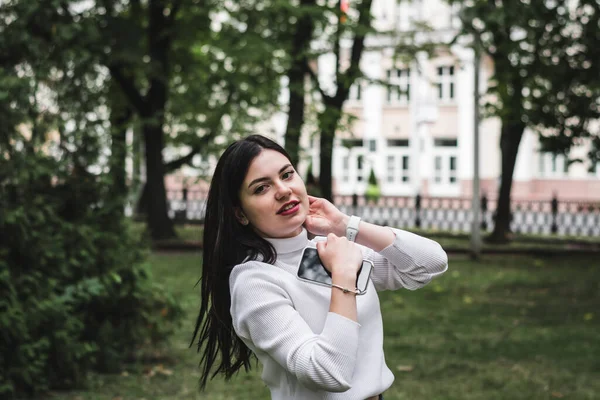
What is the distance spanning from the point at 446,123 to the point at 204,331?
144 ft

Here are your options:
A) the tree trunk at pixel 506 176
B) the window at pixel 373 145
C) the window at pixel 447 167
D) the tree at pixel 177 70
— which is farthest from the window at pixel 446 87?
the tree at pixel 177 70

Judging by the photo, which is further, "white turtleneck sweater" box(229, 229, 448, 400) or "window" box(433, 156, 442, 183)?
"window" box(433, 156, 442, 183)

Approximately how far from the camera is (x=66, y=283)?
22.0ft

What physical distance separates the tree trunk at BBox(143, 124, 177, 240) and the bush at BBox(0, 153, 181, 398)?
1254 cm

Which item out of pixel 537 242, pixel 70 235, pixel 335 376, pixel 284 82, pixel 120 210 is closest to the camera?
pixel 335 376

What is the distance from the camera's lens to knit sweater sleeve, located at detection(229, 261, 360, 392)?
217cm

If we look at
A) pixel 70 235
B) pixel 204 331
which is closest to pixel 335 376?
pixel 204 331

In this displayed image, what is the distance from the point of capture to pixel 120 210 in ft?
24.0

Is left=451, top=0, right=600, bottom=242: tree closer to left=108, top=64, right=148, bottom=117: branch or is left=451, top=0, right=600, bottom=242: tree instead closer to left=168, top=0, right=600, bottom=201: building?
left=108, top=64, right=148, bottom=117: branch

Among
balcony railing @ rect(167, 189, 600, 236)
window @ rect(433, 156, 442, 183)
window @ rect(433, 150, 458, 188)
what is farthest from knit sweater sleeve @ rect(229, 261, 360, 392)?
window @ rect(433, 156, 442, 183)

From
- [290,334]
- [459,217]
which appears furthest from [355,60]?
[290,334]

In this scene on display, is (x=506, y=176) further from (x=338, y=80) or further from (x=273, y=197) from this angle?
(x=273, y=197)

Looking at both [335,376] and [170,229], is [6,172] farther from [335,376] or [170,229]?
[170,229]

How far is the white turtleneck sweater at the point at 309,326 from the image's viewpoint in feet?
7.16
